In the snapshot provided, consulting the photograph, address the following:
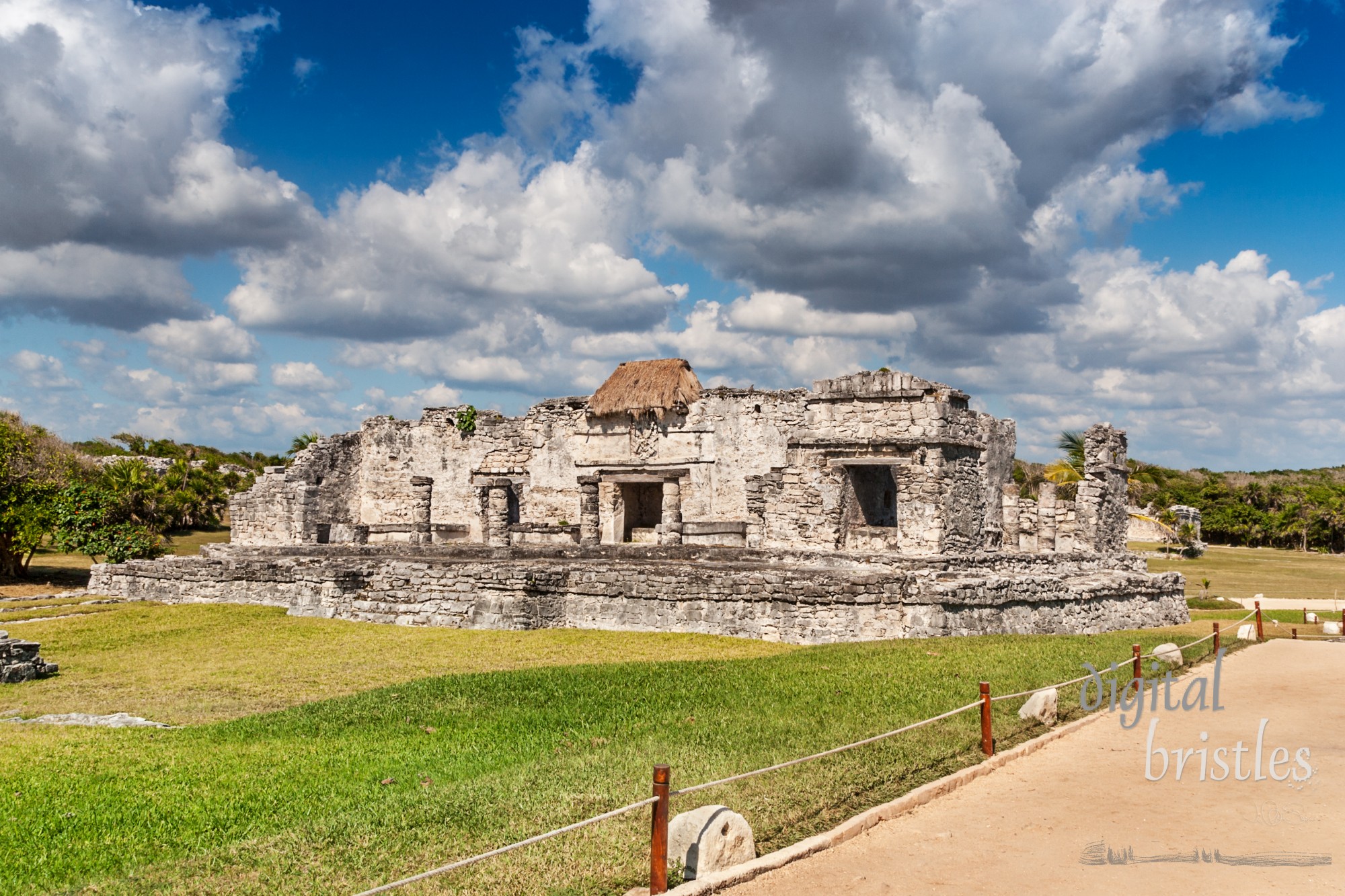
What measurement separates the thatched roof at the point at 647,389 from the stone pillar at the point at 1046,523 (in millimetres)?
7218

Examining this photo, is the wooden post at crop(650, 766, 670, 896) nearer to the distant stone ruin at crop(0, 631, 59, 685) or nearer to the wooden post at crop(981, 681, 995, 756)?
the wooden post at crop(981, 681, 995, 756)

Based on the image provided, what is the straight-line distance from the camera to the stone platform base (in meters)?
11.1

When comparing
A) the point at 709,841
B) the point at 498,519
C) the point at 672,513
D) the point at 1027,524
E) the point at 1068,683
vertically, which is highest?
the point at 672,513

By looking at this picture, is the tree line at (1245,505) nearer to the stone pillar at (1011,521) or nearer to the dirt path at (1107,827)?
the stone pillar at (1011,521)

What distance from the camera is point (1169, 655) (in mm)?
Answer: 8891

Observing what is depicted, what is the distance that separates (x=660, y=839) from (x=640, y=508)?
18.4m

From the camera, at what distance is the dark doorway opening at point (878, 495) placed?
16844 mm

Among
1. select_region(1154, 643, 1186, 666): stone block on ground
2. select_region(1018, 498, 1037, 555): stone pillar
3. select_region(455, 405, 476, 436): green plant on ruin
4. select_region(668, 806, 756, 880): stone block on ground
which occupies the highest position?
select_region(455, 405, 476, 436): green plant on ruin

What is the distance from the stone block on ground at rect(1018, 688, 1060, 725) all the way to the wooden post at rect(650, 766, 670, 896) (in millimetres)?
3835

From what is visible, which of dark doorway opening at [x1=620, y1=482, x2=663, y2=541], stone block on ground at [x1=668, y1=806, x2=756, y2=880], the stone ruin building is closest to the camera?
stone block on ground at [x1=668, y1=806, x2=756, y2=880]

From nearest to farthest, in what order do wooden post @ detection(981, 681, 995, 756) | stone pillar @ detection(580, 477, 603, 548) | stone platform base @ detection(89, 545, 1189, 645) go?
1. wooden post @ detection(981, 681, 995, 756)
2. stone platform base @ detection(89, 545, 1189, 645)
3. stone pillar @ detection(580, 477, 603, 548)

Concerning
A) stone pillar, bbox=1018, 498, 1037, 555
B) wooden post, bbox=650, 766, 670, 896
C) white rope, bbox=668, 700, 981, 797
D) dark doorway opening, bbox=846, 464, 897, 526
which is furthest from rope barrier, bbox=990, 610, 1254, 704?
stone pillar, bbox=1018, 498, 1037, 555

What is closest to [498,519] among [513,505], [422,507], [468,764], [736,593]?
[513,505]

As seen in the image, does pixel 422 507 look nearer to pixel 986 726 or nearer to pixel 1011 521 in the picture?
pixel 1011 521
